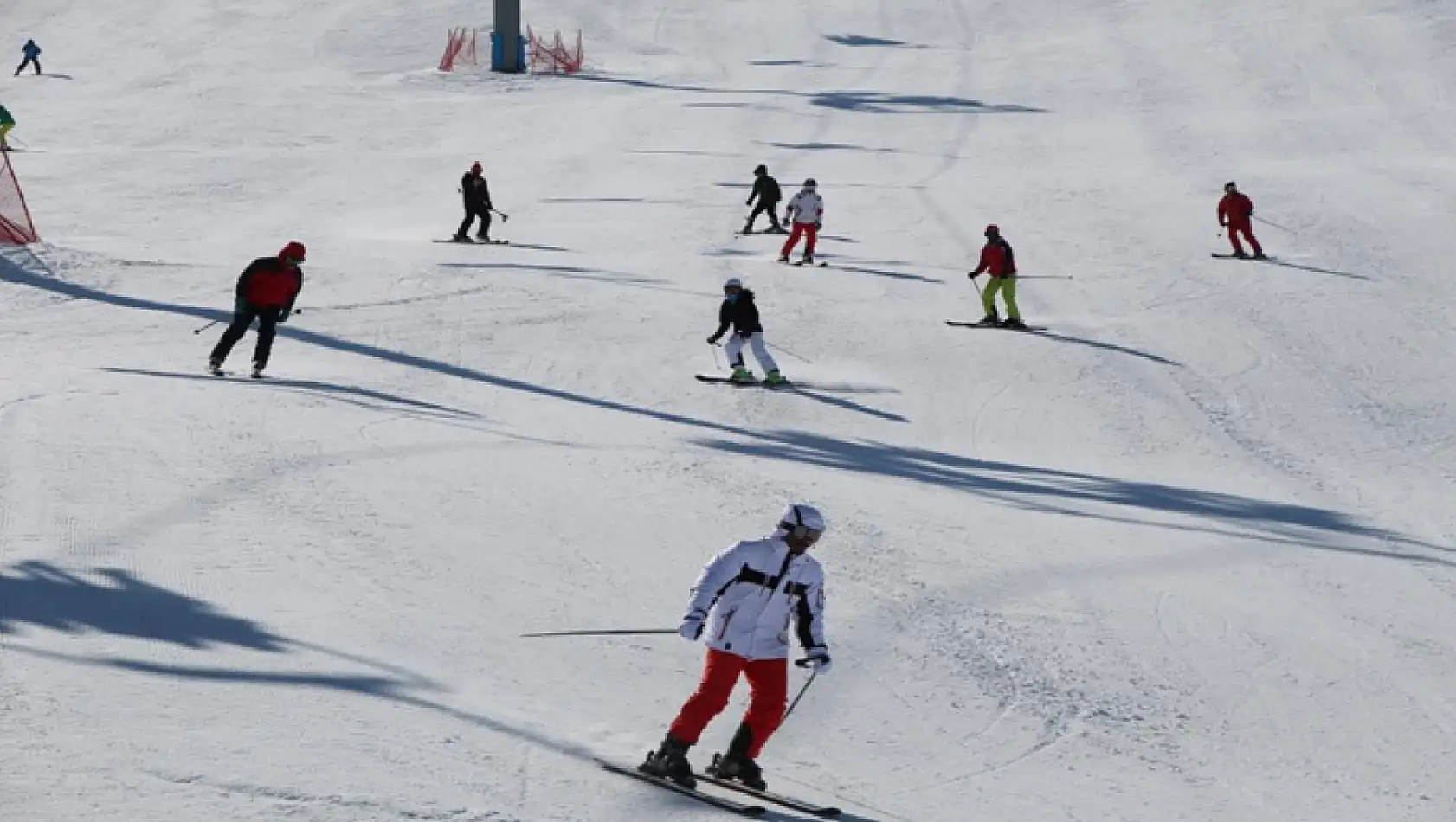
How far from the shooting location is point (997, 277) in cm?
2175

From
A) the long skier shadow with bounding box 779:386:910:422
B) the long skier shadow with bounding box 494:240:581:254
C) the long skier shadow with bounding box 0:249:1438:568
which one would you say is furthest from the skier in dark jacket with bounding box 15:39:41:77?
the long skier shadow with bounding box 779:386:910:422

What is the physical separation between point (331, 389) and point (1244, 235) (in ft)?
46.5

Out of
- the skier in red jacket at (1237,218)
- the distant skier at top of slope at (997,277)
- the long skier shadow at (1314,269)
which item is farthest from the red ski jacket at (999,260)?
the long skier shadow at (1314,269)

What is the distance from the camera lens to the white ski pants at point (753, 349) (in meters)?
18.7

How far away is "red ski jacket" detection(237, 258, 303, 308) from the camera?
17.2 m

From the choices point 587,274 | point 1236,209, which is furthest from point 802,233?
point 1236,209

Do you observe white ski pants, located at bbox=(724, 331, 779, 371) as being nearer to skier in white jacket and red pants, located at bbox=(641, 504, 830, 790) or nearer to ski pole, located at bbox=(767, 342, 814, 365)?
ski pole, located at bbox=(767, 342, 814, 365)

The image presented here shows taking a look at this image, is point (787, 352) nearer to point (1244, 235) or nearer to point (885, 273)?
point (885, 273)

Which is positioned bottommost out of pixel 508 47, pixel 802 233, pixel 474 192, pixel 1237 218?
pixel 802 233

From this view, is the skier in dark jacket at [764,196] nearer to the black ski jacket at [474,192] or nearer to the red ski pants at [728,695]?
the black ski jacket at [474,192]

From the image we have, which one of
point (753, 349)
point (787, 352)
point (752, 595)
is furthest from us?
point (787, 352)

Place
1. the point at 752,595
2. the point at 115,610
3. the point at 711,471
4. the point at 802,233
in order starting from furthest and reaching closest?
the point at 802,233
the point at 711,471
the point at 115,610
the point at 752,595

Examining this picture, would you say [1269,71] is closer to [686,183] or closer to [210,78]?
[686,183]

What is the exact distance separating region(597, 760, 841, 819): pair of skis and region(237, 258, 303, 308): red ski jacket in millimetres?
9928
